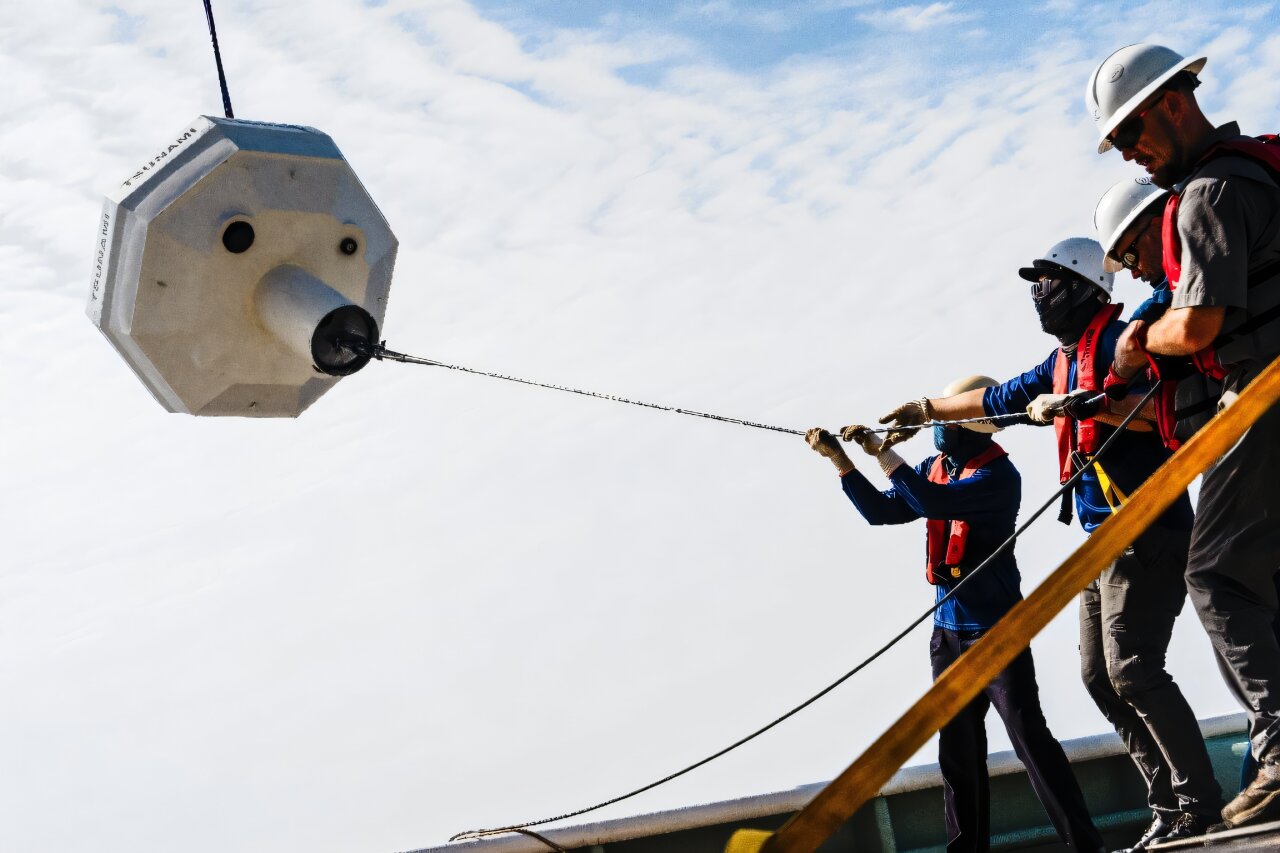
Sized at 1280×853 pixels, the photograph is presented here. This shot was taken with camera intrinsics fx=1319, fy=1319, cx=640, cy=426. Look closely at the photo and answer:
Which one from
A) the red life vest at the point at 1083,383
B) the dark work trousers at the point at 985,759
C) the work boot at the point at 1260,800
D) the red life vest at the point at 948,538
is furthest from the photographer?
the red life vest at the point at 948,538

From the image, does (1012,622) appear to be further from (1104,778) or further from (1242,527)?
(1104,778)

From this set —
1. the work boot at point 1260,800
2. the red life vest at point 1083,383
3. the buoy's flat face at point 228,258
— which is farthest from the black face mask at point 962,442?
the buoy's flat face at point 228,258

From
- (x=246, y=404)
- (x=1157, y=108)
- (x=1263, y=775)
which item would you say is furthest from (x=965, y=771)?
(x=246, y=404)

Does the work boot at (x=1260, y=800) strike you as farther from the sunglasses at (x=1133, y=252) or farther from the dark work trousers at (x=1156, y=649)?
the sunglasses at (x=1133, y=252)

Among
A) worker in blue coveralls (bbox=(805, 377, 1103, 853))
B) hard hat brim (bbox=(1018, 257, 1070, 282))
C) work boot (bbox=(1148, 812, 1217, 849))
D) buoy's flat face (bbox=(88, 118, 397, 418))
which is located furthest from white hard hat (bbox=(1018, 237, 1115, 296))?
buoy's flat face (bbox=(88, 118, 397, 418))

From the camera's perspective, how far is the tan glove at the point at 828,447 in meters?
5.91

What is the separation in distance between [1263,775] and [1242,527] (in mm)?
803

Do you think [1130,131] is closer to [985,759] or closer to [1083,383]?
[1083,383]

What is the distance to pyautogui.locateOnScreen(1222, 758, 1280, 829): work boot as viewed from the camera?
4094 mm

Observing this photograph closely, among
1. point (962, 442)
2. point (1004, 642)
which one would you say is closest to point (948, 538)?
point (962, 442)

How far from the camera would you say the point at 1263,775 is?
163 inches

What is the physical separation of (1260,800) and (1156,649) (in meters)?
0.80

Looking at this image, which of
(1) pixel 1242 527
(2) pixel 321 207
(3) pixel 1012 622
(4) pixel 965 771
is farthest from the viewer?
(2) pixel 321 207

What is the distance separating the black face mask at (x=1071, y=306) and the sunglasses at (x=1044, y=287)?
0.01 m
